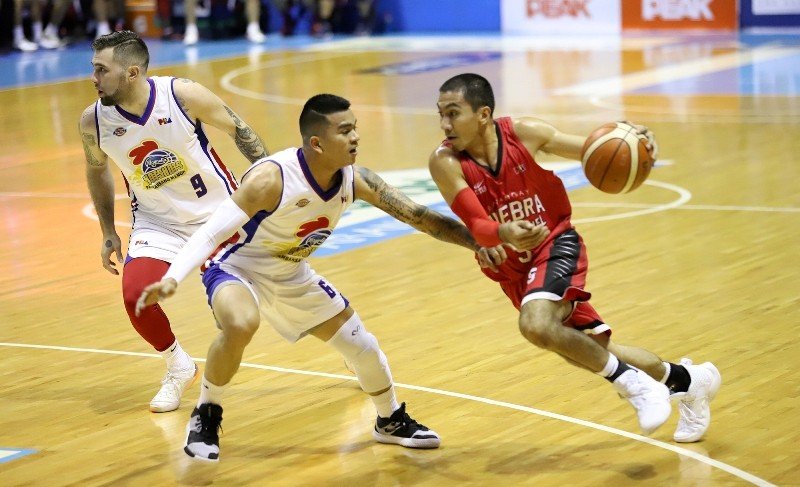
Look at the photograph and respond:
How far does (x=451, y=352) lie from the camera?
7.33m

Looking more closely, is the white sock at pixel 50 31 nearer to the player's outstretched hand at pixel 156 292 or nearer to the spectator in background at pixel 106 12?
the spectator in background at pixel 106 12

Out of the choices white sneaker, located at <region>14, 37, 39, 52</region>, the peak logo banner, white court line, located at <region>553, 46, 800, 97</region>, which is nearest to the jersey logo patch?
white court line, located at <region>553, 46, 800, 97</region>

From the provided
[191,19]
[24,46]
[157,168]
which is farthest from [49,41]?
[157,168]

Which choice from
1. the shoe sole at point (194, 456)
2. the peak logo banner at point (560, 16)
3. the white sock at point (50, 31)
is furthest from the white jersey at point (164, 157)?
the white sock at point (50, 31)

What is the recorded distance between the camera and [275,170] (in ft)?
18.7

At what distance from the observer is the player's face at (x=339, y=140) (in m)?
5.62

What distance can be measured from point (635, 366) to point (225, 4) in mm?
22286

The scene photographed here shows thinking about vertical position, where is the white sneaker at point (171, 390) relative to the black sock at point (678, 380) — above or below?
below

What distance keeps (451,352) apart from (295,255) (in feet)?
5.60

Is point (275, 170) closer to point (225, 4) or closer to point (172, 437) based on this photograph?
point (172, 437)

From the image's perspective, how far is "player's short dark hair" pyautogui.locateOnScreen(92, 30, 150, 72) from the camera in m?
6.53

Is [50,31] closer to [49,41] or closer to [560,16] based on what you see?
[49,41]

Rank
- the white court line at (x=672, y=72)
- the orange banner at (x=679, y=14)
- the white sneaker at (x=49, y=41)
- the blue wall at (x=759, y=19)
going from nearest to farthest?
the white court line at (x=672, y=72), the blue wall at (x=759, y=19), the orange banner at (x=679, y=14), the white sneaker at (x=49, y=41)

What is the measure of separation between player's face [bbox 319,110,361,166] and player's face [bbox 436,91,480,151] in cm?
42
